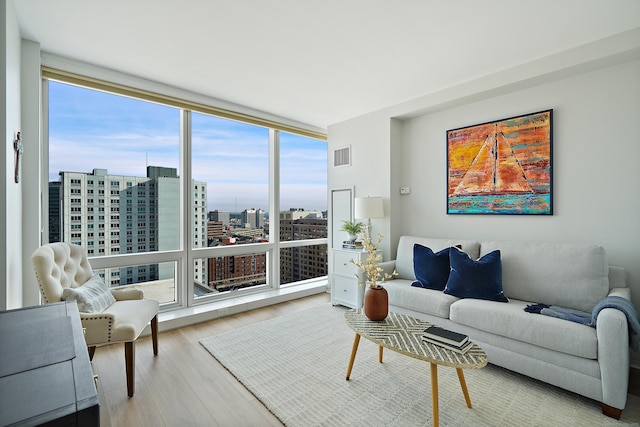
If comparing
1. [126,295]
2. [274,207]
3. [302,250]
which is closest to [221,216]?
[274,207]

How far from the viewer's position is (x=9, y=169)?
185cm

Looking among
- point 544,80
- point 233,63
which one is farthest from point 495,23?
point 233,63

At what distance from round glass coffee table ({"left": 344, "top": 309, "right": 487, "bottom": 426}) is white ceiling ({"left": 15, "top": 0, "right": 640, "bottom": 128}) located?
2.19 metres

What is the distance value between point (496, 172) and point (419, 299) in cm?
158

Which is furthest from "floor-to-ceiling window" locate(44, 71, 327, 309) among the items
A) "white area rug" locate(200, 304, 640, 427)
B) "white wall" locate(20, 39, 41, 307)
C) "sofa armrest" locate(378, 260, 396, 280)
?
"sofa armrest" locate(378, 260, 396, 280)

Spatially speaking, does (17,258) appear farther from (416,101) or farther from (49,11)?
(416,101)

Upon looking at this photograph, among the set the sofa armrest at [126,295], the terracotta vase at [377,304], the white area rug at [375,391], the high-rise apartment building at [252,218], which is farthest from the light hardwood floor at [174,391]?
the high-rise apartment building at [252,218]

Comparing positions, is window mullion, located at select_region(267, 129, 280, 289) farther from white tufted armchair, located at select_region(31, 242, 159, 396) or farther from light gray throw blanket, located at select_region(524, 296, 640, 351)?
light gray throw blanket, located at select_region(524, 296, 640, 351)

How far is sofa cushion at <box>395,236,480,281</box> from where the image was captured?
10.3 ft

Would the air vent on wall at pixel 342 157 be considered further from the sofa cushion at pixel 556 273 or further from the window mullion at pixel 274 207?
the sofa cushion at pixel 556 273

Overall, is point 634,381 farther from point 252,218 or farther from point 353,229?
point 252,218

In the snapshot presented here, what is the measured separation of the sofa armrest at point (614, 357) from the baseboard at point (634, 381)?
52 cm

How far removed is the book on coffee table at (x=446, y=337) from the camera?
1.84 meters

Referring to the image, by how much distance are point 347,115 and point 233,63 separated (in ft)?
6.37
